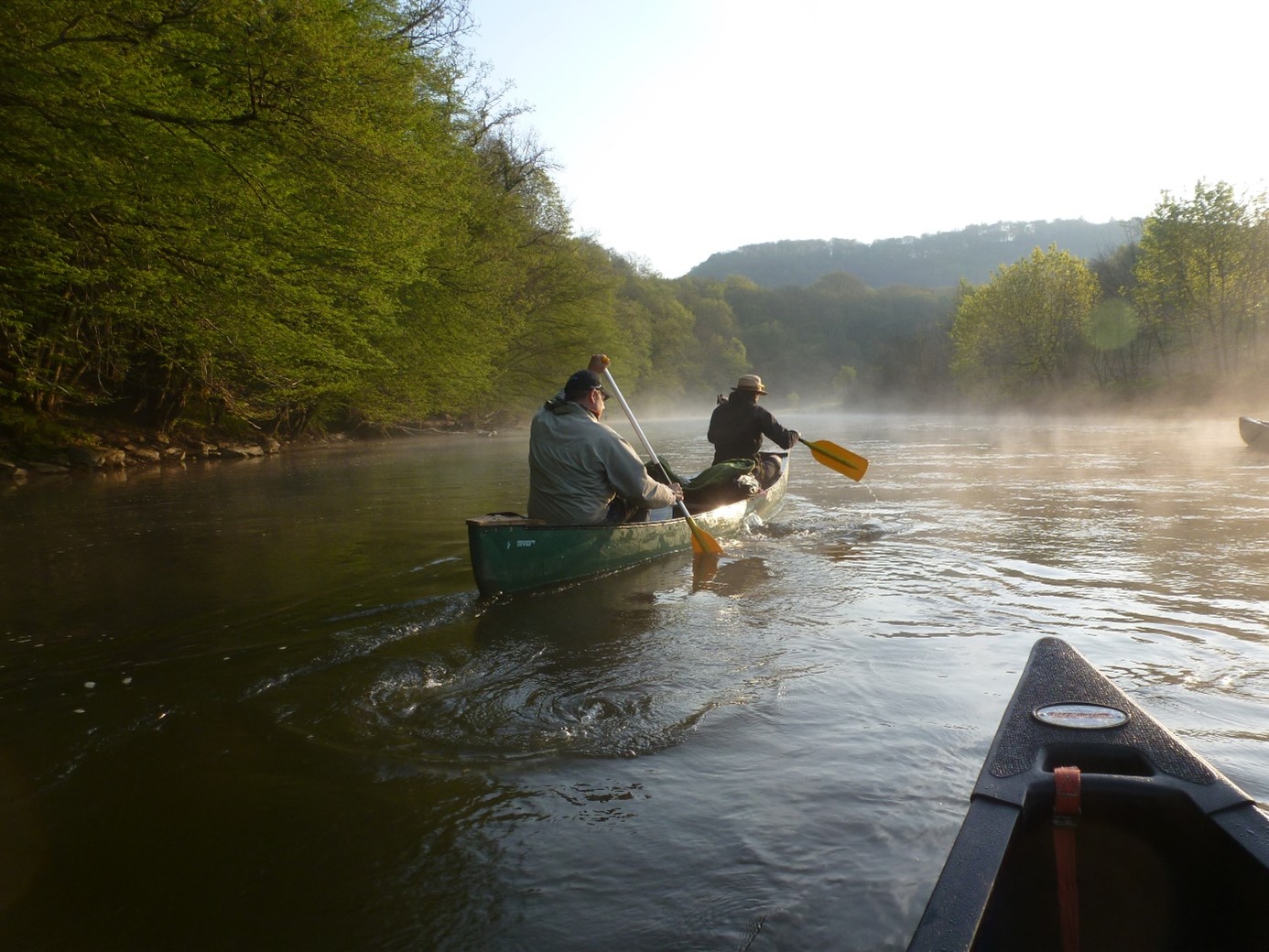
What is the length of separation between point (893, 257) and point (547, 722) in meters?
194

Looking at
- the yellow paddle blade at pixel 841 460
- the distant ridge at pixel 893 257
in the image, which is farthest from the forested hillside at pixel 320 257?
the distant ridge at pixel 893 257

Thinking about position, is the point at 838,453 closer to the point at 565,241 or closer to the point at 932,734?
the point at 932,734

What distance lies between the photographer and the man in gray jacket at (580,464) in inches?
260

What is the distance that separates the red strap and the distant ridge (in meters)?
165

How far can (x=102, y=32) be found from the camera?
9367mm

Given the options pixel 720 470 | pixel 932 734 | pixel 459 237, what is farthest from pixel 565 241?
pixel 932 734

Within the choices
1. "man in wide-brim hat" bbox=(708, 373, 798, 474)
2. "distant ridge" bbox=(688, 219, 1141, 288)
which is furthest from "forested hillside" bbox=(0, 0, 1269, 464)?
"distant ridge" bbox=(688, 219, 1141, 288)

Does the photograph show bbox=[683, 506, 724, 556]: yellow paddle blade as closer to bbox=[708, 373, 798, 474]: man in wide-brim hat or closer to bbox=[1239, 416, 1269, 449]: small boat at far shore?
bbox=[708, 373, 798, 474]: man in wide-brim hat

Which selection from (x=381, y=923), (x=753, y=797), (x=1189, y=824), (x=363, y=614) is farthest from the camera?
(x=363, y=614)

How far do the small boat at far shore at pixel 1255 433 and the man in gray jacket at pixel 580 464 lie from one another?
14.5 m

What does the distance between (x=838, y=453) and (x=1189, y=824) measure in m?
9.88

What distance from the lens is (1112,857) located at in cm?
201

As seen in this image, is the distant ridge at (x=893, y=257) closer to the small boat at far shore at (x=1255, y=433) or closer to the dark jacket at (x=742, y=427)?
the small boat at far shore at (x=1255, y=433)

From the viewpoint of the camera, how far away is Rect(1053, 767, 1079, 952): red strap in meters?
1.78
